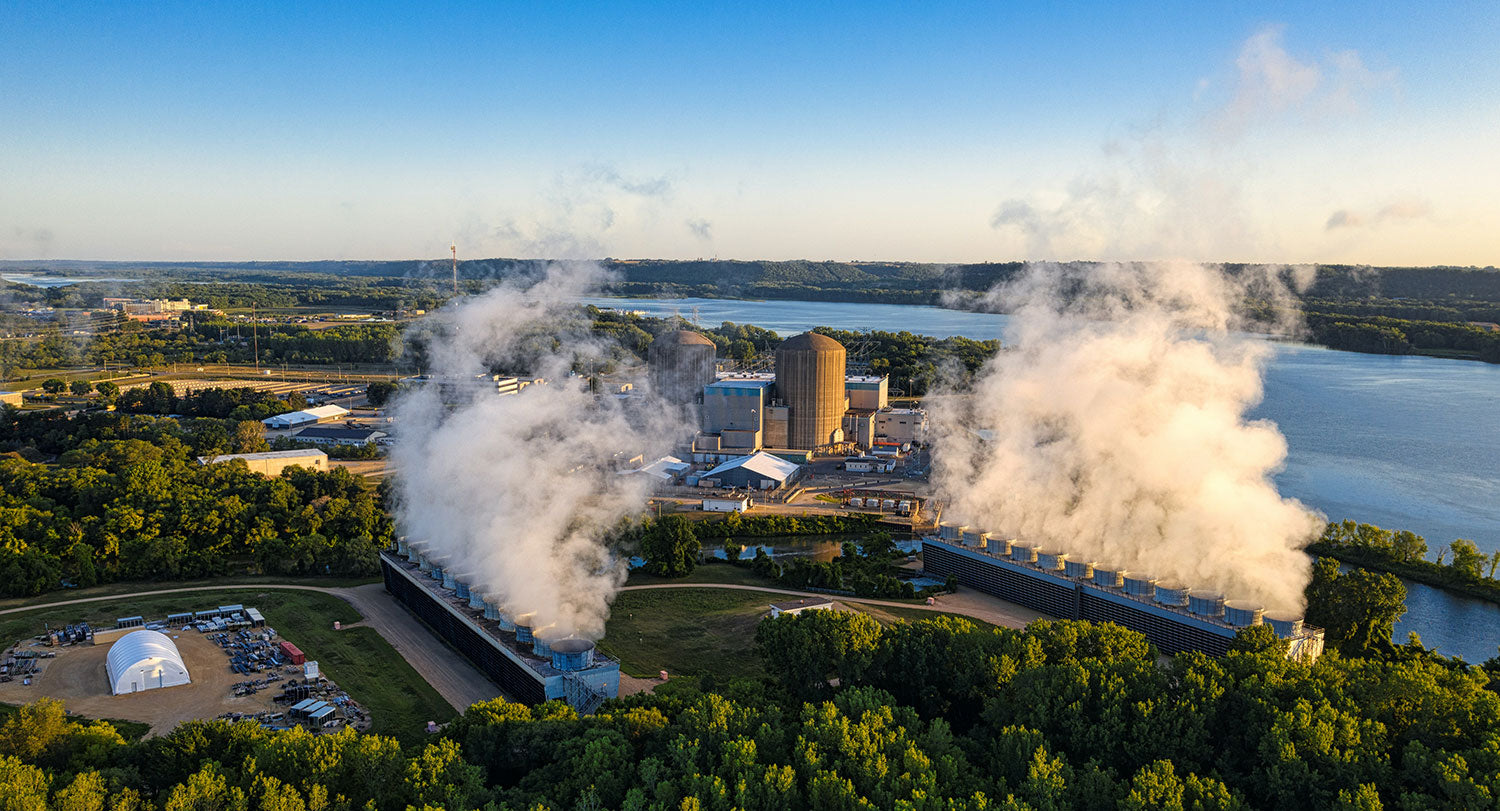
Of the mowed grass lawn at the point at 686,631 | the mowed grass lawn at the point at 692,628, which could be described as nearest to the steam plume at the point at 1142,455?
the mowed grass lawn at the point at 692,628

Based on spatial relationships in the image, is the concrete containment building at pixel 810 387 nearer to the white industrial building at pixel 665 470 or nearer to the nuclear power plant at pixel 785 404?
the nuclear power plant at pixel 785 404

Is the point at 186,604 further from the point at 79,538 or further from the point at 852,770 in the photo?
the point at 852,770

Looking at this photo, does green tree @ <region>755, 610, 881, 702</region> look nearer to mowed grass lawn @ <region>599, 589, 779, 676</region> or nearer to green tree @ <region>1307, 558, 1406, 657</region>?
mowed grass lawn @ <region>599, 589, 779, 676</region>

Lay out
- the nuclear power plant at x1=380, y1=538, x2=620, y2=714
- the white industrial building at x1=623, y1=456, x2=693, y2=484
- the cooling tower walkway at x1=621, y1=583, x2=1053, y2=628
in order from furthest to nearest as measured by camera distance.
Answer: the white industrial building at x1=623, y1=456, x2=693, y2=484, the cooling tower walkway at x1=621, y1=583, x2=1053, y2=628, the nuclear power plant at x1=380, y1=538, x2=620, y2=714

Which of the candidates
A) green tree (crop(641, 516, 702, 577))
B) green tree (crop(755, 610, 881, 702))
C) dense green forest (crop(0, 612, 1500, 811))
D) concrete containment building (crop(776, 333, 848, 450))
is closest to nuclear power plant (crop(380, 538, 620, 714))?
dense green forest (crop(0, 612, 1500, 811))

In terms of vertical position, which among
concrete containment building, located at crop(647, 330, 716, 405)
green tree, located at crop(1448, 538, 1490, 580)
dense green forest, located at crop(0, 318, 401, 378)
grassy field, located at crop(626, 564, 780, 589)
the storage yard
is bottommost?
the storage yard

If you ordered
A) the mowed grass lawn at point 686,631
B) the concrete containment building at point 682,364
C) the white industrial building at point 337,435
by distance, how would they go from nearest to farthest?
the mowed grass lawn at point 686,631, the white industrial building at point 337,435, the concrete containment building at point 682,364
